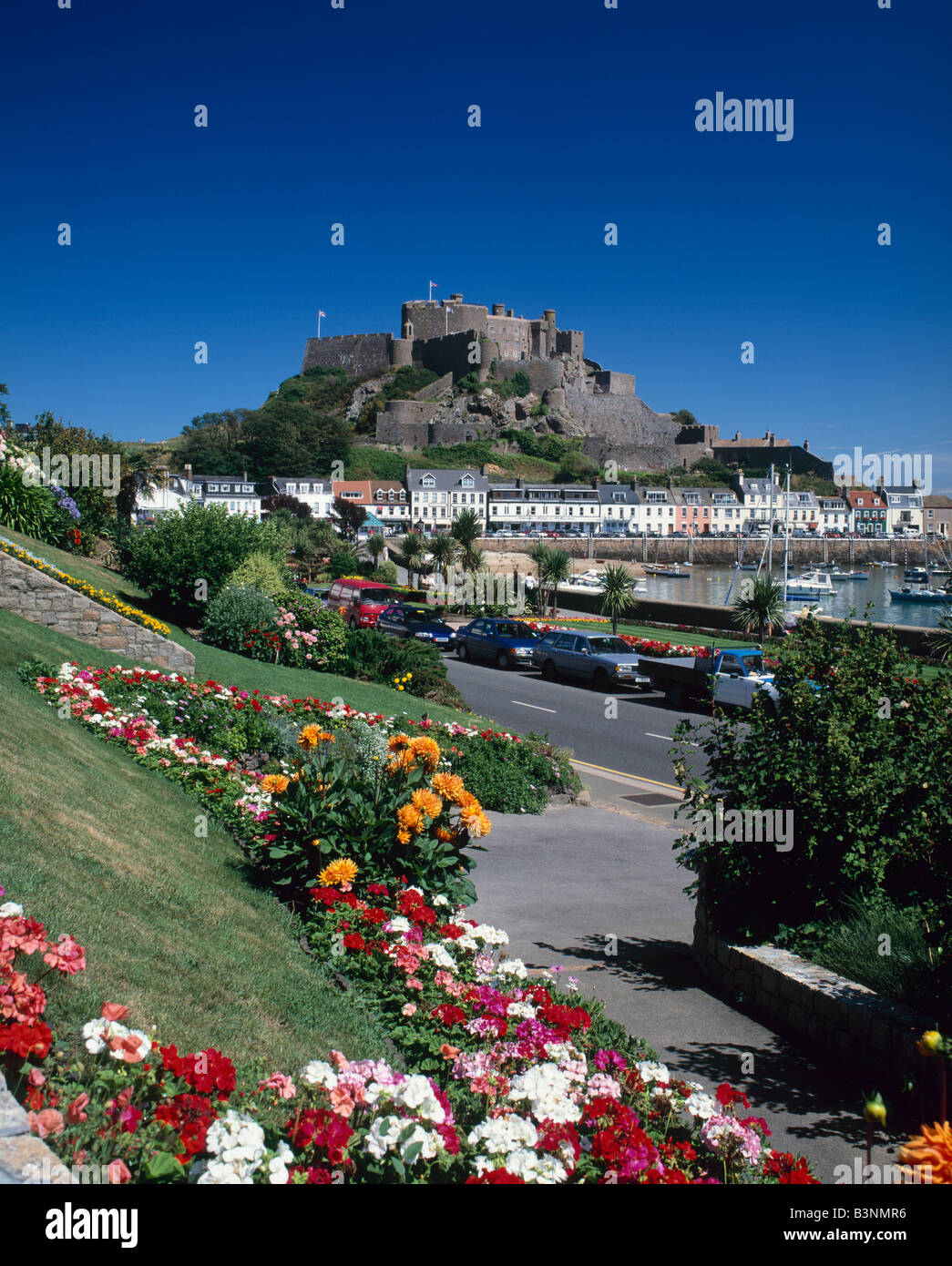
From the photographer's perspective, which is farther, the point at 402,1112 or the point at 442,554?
the point at 442,554

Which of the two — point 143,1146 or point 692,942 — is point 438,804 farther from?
point 143,1146

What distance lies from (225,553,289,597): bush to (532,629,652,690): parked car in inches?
321

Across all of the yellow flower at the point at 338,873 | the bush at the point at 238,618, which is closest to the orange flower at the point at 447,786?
the yellow flower at the point at 338,873

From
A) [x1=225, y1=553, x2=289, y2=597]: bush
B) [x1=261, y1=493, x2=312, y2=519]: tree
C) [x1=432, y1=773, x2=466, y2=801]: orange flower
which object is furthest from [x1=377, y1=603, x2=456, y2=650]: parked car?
[x1=261, y1=493, x2=312, y2=519]: tree

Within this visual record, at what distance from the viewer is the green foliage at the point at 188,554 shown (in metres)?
22.8

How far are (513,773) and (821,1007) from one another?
7.64m

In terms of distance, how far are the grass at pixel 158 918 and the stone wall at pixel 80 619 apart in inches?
296

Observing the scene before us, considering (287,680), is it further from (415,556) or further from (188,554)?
(415,556)

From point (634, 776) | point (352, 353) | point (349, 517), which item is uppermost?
point (352, 353)

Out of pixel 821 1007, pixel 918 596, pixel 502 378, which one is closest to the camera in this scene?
pixel 821 1007

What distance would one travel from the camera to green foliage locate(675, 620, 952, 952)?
6242 mm

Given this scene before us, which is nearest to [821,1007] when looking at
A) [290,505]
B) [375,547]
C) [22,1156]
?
[22,1156]

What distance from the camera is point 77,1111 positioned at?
3254 millimetres

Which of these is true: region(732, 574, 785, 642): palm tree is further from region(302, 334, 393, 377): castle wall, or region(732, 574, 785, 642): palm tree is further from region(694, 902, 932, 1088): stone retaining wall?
region(302, 334, 393, 377): castle wall
